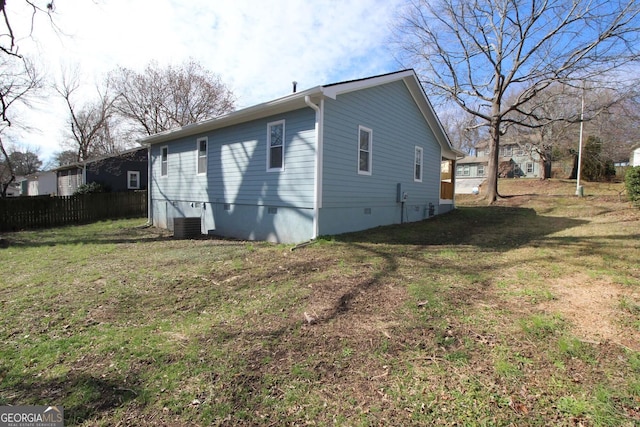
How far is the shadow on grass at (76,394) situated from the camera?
2457 mm

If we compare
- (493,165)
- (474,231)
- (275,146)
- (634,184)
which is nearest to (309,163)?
(275,146)

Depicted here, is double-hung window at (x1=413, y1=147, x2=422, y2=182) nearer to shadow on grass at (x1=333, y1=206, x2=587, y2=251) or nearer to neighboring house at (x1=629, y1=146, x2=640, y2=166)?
shadow on grass at (x1=333, y1=206, x2=587, y2=251)

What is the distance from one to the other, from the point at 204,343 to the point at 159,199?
473 inches

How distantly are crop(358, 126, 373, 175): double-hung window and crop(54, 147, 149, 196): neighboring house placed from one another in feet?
61.6

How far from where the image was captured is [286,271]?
5.65 metres

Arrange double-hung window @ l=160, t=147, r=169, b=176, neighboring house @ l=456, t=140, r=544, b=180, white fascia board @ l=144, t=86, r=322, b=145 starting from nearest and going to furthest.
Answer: white fascia board @ l=144, t=86, r=322, b=145, double-hung window @ l=160, t=147, r=169, b=176, neighboring house @ l=456, t=140, r=544, b=180

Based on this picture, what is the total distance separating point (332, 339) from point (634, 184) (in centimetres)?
1505

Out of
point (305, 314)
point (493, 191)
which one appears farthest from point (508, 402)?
point (493, 191)

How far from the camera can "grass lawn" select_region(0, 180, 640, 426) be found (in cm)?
240

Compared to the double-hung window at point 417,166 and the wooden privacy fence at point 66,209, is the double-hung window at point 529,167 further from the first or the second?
the wooden privacy fence at point 66,209

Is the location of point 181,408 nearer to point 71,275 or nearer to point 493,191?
point 71,275

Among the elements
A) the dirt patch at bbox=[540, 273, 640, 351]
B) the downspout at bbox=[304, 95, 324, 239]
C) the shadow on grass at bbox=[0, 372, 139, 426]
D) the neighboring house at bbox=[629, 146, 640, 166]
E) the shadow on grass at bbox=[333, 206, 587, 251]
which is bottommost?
the shadow on grass at bbox=[0, 372, 139, 426]

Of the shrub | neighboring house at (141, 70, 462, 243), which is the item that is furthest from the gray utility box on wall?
the shrub

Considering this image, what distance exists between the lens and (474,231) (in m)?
10.0
